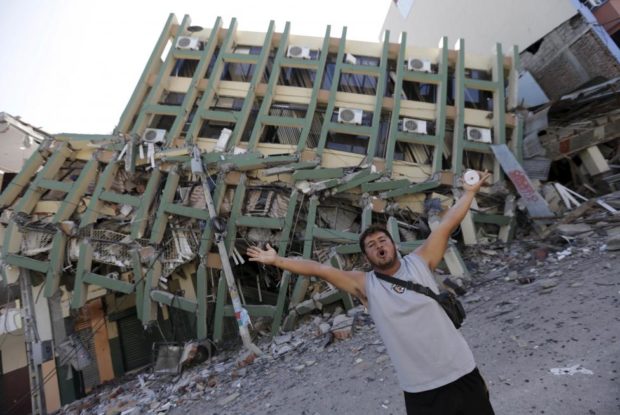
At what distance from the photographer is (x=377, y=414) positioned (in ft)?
11.6

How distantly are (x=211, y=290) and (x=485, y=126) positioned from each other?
27.3ft

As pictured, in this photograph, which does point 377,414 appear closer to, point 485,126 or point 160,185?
point 160,185

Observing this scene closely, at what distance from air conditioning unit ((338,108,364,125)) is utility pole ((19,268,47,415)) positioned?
8254 mm

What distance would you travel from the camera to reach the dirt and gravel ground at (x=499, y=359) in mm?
3172

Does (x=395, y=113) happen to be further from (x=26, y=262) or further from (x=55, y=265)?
(x=26, y=262)

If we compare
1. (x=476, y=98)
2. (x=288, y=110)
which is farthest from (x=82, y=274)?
(x=476, y=98)

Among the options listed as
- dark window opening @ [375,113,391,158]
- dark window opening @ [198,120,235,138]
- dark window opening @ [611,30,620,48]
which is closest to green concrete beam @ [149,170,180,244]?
dark window opening @ [198,120,235,138]

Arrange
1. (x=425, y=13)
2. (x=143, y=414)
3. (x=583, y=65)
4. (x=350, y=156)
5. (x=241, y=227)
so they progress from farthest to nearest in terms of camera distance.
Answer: (x=425, y=13), (x=583, y=65), (x=350, y=156), (x=241, y=227), (x=143, y=414)

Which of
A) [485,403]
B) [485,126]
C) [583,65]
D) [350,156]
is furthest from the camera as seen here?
[583,65]

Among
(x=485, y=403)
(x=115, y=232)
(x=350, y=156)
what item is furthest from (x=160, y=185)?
(x=485, y=403)

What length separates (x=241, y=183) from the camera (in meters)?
8.20

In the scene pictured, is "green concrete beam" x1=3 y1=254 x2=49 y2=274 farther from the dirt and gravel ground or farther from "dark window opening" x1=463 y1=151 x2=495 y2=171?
"dark window opening" x1=463 y1=151 x2=495 y2=171

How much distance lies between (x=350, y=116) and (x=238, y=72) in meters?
3.94

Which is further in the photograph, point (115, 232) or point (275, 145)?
point (275, 145)
